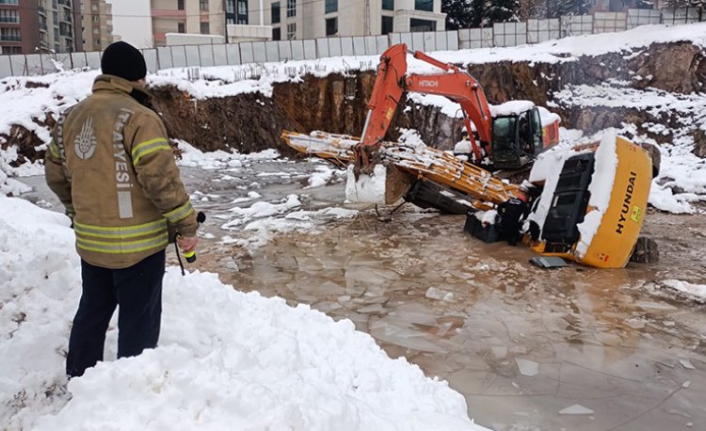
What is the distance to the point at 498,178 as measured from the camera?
9.09m

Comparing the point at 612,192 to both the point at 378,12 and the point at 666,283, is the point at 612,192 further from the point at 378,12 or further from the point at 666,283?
the point at 378,12

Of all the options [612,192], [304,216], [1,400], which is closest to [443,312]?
[612,192]

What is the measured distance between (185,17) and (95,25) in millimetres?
38682

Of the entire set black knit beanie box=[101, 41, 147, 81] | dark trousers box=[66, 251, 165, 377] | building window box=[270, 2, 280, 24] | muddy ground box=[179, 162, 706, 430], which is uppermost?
building window box=[270, 2, 280, 24]

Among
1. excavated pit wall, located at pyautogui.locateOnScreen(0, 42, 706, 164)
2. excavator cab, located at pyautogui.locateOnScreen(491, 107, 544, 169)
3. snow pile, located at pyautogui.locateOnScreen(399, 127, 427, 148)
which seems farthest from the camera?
snow pile, located at pyautogui.locateOnScreen(399, 127, 427, 148)

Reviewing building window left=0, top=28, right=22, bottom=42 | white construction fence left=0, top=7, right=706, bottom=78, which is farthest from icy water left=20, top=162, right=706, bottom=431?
building window left=0, top=28, right=22, bottom=42

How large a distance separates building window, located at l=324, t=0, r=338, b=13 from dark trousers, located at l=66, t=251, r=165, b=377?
37.0 metres

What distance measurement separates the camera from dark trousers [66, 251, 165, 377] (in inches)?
105

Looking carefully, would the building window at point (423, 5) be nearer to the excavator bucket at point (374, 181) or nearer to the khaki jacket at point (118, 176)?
the excavator bucket at point (374, 181)

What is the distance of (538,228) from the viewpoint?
8.01 meters

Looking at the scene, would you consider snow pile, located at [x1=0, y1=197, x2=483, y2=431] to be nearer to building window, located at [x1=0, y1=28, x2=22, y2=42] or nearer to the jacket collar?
the jacket collar

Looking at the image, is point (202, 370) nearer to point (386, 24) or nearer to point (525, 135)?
point (525, 135)

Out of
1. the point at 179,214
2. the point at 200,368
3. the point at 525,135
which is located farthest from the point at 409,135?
the point at 200,368

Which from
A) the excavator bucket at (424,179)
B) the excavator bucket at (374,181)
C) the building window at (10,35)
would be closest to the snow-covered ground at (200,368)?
the excavator bucket at (424,179)
